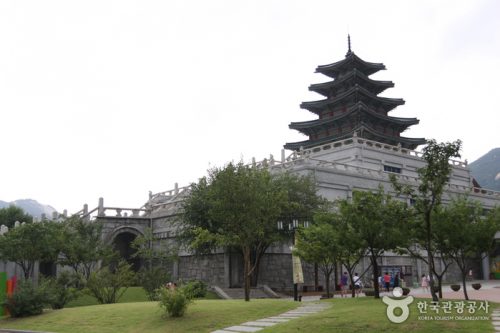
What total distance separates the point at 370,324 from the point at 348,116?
1808 inches

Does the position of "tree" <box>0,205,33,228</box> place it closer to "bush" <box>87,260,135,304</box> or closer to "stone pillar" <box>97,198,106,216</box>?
"stone pillar" <box>97,198,106,216</box>

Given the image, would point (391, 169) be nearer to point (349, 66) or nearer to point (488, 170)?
point (349, 66)

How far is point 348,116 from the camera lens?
58531mm

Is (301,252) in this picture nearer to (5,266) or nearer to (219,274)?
(219,274)

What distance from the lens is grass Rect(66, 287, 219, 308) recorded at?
96.0ft

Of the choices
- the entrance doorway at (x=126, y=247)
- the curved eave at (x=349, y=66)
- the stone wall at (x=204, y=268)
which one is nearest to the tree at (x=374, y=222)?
the stone wall at (x=204, y=268)

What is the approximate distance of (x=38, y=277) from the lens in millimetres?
33281

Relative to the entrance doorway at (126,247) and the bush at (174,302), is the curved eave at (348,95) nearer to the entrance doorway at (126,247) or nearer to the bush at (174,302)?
the entrance doorway at (126,247)

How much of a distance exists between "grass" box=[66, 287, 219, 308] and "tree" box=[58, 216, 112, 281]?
229 centimetres

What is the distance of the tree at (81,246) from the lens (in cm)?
3338

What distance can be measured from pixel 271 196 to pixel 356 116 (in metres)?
36.1

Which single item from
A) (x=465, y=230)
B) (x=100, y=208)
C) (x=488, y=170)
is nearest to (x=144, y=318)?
(x=465, y=230)

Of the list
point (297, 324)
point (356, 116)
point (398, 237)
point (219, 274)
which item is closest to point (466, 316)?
point (297, 324)

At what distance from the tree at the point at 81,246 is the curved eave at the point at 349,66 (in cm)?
3833
